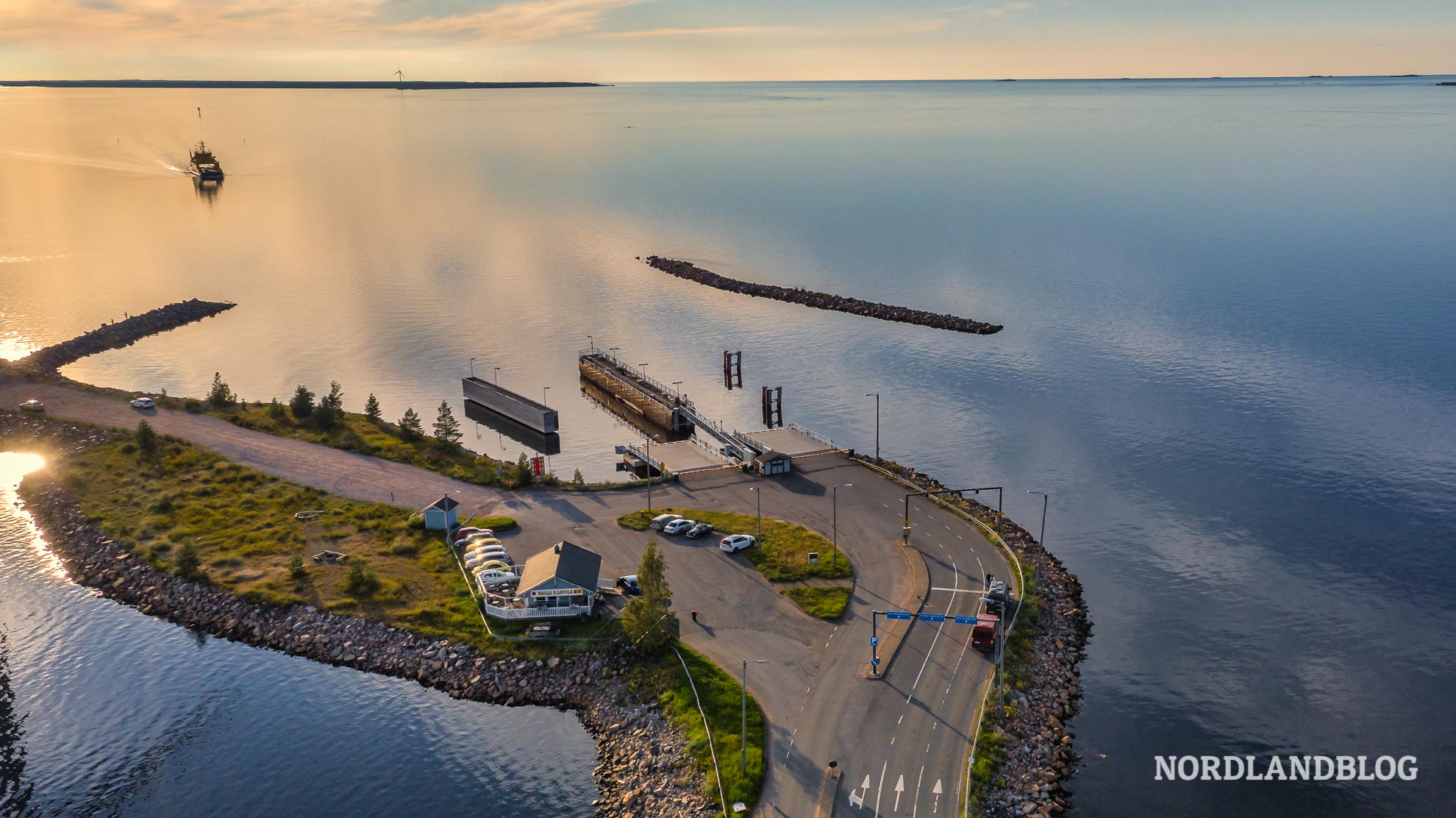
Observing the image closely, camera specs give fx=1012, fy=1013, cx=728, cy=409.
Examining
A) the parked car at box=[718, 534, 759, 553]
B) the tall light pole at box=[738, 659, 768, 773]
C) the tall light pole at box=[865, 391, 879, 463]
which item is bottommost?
the tall light pole at box=[865, 391, 879, 463]

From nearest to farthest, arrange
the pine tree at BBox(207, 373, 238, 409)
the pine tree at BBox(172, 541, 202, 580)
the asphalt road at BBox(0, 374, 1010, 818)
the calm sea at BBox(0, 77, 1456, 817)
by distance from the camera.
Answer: the asphalt road at BBox(0, 374, 1010, 818) < the calm sea at BBox(0, 77, 1456, 817) < the pine tree at BBox(172, 541, 202, 580) < the pine tree at BBox(207, 373, 238, 409)

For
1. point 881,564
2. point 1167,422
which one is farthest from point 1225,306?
point 881,564

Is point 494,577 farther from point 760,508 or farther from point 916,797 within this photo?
point 916,797

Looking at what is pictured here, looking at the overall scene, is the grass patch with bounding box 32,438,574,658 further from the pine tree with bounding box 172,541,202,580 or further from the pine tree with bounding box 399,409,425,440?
the pine tree with bounding box 399,409,425,440

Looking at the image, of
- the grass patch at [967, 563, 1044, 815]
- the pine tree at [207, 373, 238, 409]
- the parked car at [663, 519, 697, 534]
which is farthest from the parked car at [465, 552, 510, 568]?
the pine tree at [207, 373, 238, 409]

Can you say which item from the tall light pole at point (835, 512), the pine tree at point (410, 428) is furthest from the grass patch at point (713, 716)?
the pine tree at point (410, 428)
